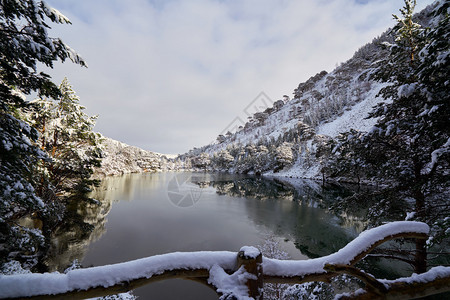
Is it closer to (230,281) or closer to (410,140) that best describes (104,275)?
(230,281)

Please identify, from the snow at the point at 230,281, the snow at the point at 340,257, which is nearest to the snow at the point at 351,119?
the snow at the point at 340,257

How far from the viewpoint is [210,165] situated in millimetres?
108000

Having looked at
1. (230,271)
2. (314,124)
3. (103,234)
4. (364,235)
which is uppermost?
(314,124)

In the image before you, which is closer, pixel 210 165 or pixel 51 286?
pixel 51 286

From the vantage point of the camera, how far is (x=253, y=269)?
1309mm

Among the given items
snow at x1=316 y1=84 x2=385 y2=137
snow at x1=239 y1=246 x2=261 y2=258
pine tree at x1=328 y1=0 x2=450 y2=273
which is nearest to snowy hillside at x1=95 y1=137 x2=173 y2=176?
pine tree at x1=328 y1=0 x2=450 y2=273

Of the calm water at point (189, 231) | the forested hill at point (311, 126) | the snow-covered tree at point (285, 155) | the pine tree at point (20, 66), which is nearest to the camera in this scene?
the pine tree at point (20, 66)

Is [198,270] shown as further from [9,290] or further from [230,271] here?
[9,290]

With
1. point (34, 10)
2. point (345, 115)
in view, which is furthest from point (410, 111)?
point (345, 115)

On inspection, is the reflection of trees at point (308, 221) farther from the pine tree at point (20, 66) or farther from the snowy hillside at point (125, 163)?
the snowy hillside at point (125, 163)

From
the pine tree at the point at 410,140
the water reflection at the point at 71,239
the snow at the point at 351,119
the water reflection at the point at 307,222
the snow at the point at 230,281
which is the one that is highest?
the snow at the point at 351,119

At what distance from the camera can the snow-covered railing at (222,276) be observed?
41.2 inches

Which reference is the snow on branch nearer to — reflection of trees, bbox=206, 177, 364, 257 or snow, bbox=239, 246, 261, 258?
snow, bbox=239, 246, 261, 258

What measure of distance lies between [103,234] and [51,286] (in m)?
20.1
